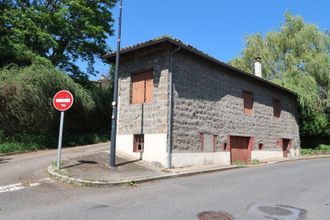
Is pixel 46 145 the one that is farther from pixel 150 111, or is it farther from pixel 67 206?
pixel 67 206

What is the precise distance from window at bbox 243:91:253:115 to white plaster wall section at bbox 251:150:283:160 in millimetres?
2394

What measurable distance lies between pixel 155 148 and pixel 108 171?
3.12m

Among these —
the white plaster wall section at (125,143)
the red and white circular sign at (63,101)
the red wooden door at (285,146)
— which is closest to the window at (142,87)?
the white plaster wall section at (125,143)

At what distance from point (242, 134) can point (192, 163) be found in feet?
16.5

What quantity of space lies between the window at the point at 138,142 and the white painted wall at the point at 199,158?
5.99 feet

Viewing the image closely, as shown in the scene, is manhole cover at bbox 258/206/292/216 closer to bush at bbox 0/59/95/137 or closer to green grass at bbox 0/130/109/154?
green grass at bbox 0/130/109/154

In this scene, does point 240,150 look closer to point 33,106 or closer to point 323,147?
point 33,106

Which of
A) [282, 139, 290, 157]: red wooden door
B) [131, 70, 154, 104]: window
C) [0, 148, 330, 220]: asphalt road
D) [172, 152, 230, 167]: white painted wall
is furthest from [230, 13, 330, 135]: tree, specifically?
[0, 148, 330, 220]: asphalt road

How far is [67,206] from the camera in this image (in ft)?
23.3

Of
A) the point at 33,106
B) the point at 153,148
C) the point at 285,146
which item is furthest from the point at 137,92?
the point at 285,146

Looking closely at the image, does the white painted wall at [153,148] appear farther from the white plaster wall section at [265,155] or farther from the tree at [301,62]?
the tree at [301,62]

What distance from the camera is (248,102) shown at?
755 inches

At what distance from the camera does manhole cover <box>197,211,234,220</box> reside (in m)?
6.44

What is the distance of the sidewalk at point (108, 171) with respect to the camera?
31.6ft
